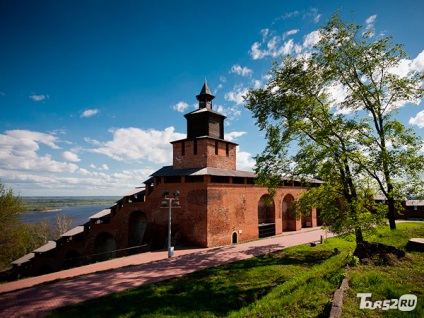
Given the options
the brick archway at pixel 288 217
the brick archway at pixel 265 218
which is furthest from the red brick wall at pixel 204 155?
the brick archway at pixel 288 217

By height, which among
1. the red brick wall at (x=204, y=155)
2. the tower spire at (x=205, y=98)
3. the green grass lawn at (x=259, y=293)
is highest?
the tower spire at (x=205, y=98)

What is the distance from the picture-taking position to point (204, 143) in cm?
2056

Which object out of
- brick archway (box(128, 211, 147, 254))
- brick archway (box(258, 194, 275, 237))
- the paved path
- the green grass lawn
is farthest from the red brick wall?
the green grass lawn

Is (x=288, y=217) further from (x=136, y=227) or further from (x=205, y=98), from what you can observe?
(x=136, y=227)

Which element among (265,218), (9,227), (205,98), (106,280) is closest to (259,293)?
(106,280)

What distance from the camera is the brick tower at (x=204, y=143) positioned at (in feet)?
67.8

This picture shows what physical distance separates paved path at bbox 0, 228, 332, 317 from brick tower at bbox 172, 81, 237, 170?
26.5 feet

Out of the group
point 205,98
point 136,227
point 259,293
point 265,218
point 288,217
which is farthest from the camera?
point 288,217

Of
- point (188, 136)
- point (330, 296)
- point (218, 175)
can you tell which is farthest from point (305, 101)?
point (188, 136)

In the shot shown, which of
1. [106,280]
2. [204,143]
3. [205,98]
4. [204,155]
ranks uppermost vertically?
[205,98]

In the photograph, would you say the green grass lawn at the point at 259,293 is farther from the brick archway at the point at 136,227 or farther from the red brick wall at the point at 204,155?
the brick archway at the point at 136,227

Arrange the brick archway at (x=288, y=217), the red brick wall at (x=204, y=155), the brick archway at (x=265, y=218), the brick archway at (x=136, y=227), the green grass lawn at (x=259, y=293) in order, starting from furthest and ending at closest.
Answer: the brick archway at (x=288, y=217)
the brick archway at (x=265, y=218)
the brick archway at (x=136, y=227)
the red brick wall at (x=204, y=155)
the green grass lawn at (x=259, y=293)

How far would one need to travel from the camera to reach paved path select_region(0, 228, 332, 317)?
7734 millimetres

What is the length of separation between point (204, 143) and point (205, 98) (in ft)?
18.3
